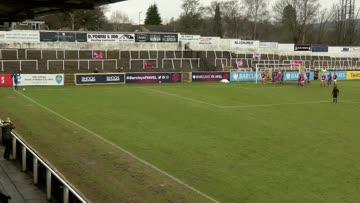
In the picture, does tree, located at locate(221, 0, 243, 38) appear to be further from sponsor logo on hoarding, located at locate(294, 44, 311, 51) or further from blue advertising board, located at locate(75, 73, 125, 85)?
blue advertising board, located at locate(75, 73, 125, 85)

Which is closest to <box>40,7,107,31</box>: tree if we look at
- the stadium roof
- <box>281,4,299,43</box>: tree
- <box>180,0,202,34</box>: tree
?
<box>180,0,202,34</box>: tree

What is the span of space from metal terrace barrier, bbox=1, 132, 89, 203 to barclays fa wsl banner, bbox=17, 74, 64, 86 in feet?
102

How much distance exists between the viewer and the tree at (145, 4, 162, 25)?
132500mm

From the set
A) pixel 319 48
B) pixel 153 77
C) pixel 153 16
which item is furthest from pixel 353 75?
pixel 153 16

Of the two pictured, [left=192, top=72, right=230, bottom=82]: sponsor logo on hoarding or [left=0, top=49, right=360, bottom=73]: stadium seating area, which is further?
[left=192, top=72, right=230, bottom=82]: sponsor logo on hoarding

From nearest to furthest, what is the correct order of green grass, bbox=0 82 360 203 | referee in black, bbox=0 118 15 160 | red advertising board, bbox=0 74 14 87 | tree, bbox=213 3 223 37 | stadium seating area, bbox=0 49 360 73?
1. green grass, bbox=0 82 360 203
2. referee in black, bbox=0 118 15 160
3. red advertising board, bbox=0 74 14 87
4. stadium seating area, bbox=0 49 360 73
5. tree, bbox=213 3 223 37

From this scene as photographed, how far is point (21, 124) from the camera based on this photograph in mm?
24500

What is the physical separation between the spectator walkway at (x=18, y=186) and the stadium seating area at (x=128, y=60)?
40083 mm

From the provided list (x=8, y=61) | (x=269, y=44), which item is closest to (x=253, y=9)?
(x=269, y=44)

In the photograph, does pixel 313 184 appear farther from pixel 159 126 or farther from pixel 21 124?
pixel 21 124

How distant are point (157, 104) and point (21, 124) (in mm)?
11413

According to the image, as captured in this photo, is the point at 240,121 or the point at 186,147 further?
the point at 240,121

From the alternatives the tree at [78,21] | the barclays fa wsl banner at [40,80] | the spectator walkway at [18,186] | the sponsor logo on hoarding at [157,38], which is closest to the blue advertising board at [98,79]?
the barclays fa wsl banner at [40,80]

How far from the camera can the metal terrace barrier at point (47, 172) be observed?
34.7 ft
